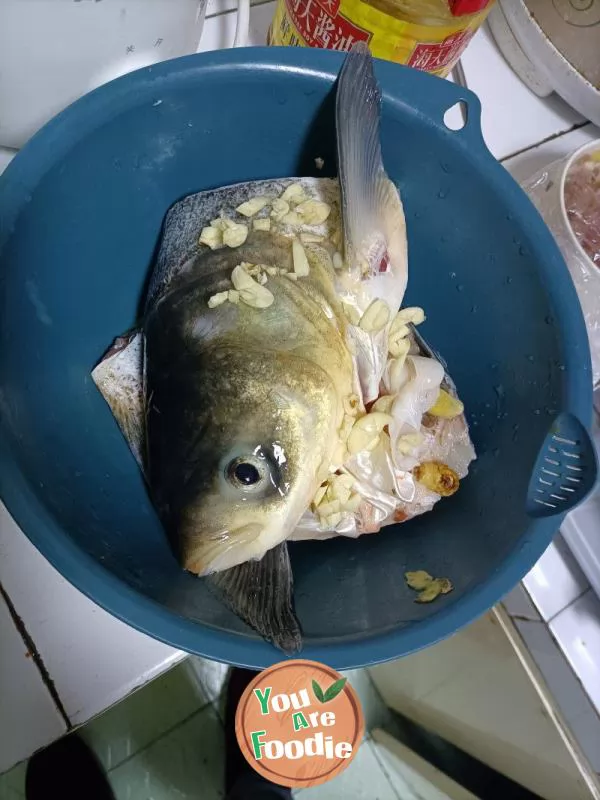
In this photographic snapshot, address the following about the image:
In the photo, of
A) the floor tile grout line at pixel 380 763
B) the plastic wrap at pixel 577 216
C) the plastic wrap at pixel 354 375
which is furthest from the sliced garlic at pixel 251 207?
the floor tile grout line at pixel 380 763

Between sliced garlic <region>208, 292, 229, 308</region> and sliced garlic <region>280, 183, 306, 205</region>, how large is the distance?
0.14 m

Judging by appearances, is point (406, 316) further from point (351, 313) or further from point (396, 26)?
point (396, 26)

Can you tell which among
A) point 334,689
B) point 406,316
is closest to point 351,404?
point 406,316

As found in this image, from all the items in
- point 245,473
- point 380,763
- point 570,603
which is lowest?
point 380,763

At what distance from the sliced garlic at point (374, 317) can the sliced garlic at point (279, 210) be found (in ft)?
0.40

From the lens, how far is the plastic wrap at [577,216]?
2.57 ft

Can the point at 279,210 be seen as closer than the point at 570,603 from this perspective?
Yes

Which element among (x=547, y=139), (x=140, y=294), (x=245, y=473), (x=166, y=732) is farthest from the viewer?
(x=166, y=732)

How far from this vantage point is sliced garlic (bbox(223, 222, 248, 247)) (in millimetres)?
651

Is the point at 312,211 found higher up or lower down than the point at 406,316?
higher up

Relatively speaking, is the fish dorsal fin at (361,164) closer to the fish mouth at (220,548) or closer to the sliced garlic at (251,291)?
the sliced garlic at (251,291)

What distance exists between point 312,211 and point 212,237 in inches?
3.9

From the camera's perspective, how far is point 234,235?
2.14 feet

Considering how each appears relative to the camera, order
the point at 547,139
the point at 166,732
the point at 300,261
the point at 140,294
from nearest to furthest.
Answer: the point at 300,261 → the point at 140,294 → the point at 547,139 → the point at 166,732
